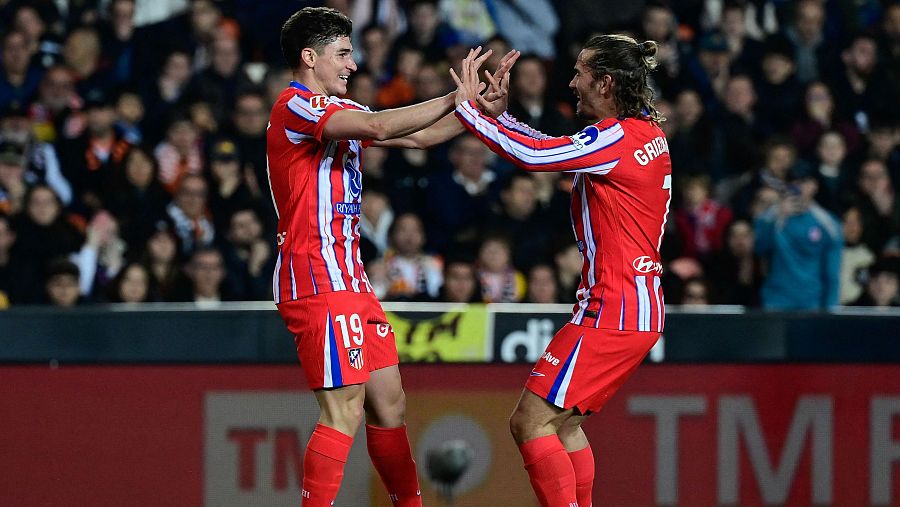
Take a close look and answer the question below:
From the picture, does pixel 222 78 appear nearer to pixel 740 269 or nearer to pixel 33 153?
pixel 33 153

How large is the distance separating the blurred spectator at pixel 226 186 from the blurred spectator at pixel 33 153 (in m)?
1.02

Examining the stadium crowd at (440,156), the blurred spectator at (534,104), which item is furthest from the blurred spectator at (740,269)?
the blurred spectator at (534,104)

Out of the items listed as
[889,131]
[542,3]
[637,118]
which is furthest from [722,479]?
[542,3]

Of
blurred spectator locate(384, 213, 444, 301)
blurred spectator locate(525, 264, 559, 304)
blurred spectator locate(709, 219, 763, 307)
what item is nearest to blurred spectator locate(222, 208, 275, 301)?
blurred spectator locate(384, 213, 444, 301)

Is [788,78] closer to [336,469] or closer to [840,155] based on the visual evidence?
[840,155]

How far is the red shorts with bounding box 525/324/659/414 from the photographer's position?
18.0ft

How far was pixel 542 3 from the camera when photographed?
1172 centimetres

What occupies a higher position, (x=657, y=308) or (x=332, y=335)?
(x=657, y=308)

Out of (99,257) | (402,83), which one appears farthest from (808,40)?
(99,257)

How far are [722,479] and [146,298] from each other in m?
3.71

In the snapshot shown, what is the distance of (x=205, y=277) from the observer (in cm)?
873

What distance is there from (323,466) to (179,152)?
193 inches

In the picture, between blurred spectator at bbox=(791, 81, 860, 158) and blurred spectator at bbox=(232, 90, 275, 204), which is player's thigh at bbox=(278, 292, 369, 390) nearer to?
blurred spectator at bbox=(232, 90, 275, 204)

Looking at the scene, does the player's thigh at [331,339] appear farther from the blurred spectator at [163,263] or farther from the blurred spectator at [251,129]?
the blurred spectator at [251,129]
